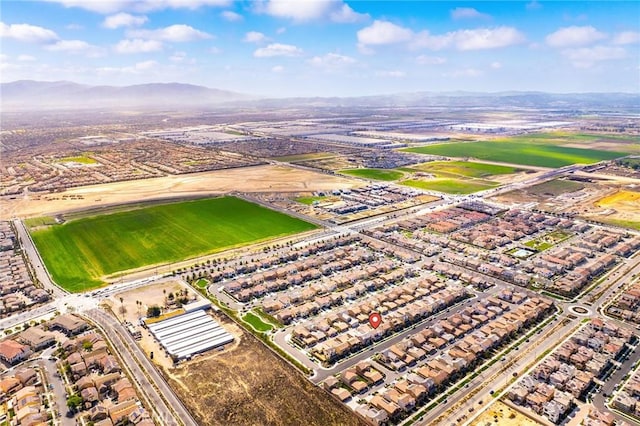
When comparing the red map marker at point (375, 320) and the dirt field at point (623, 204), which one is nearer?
the red map marker at point (375, 320)

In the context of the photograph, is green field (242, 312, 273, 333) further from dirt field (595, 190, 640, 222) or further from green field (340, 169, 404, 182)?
green field (340, 169, 404, 182)

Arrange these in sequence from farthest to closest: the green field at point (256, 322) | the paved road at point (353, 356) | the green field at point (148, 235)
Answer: the green field at point (148, 235)
the green field at point (256, 322)
the paved road at point (353, 356)

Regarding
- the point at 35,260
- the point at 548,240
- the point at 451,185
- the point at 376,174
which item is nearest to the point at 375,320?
the point at 548,240

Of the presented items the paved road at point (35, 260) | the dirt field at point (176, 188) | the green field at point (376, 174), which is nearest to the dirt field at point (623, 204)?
the green field at point (376, 174)

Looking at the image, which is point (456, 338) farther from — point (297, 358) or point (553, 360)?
point (297, 358)

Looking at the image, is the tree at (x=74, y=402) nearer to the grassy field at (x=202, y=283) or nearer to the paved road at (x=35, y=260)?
the grassy field at (x=202, y=283)

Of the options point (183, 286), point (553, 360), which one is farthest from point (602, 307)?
point (183, 286)

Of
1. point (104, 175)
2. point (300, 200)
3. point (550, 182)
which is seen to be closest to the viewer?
point (300, 200)
